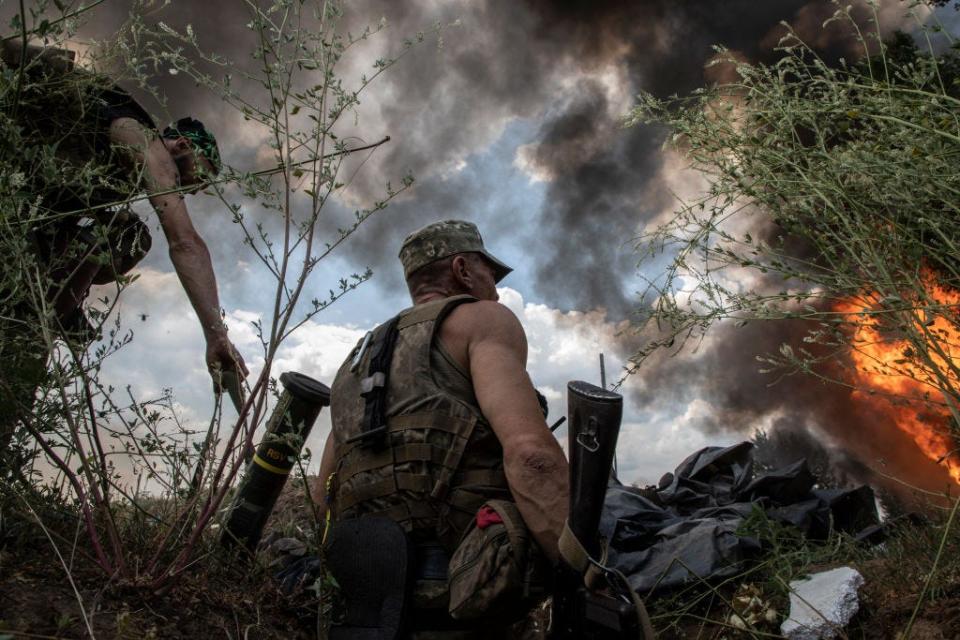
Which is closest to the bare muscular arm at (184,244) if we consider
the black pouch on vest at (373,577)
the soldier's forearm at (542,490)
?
the black pouch on vest at (373,577)

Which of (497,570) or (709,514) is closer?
(497,570)

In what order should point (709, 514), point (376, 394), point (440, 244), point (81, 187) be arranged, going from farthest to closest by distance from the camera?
point (709, 514) → point (440, 244) → point (81, 187) → point (376, 394)

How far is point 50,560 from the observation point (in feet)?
8.10

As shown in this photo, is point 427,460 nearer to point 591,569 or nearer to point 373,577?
point 373,577

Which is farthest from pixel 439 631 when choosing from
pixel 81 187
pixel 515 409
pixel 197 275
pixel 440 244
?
pixel 81 187

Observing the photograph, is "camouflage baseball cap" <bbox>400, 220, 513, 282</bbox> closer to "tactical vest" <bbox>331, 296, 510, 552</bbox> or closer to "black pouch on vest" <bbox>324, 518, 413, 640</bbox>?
"tactical vest" <bbox>331, 296, 510, 552</bbox>

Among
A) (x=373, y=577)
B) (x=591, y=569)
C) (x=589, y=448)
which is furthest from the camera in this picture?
(x=373, y=577)

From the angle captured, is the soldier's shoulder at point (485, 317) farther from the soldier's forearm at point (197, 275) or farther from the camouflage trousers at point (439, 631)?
the soldier's forearm at point (197, 275)

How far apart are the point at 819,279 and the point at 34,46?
3941 millimetres

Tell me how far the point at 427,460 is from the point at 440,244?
1.26 meters

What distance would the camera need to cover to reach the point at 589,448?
231cm

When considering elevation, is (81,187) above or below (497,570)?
above

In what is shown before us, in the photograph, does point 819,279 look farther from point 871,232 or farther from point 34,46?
point 34,46

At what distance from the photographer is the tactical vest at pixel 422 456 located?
2.93 metres
